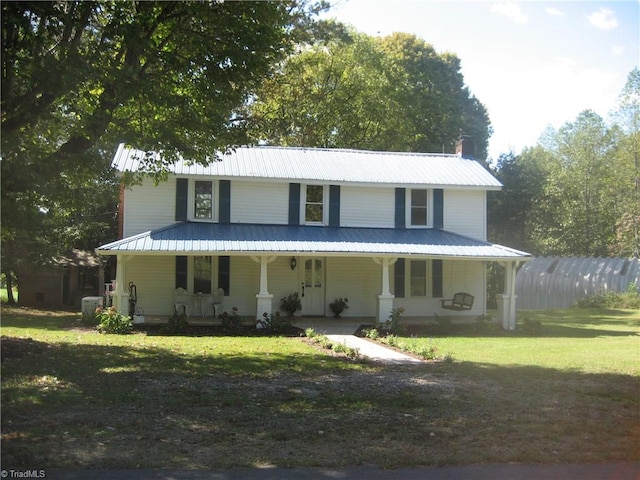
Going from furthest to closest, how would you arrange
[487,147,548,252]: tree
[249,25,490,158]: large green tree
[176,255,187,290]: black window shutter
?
[487,147,548,252]: tree
[249,25,490,158]: large green tree
[176,255,187,290]: black window shutter

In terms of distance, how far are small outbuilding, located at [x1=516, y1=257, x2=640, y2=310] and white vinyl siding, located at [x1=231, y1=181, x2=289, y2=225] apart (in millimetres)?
18694

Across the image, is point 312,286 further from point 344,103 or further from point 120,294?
point 344,103

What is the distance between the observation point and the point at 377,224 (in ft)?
74.4

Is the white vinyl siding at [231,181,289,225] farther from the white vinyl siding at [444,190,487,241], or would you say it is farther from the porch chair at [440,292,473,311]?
the porch chair at [440,292,473,311]

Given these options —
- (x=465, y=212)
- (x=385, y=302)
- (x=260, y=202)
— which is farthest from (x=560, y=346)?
(x=260, y=202)

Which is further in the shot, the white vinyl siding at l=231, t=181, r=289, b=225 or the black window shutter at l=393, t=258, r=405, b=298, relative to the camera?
the black window shutter at l=393, t=258, r=405, b=298

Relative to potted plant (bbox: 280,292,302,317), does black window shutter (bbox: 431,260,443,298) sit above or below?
above

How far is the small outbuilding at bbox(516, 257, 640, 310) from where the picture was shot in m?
31.4

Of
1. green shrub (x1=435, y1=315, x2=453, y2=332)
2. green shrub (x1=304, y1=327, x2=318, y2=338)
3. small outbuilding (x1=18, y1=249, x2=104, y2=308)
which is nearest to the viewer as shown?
green shrub (x1=304, y1=327, x2=318, y2=338)

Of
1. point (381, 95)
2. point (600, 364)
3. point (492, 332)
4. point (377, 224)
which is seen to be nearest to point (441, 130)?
point (381, 95)

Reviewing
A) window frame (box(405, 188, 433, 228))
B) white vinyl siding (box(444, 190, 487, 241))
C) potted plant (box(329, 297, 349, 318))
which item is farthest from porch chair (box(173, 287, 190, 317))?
white vinyl siding (box(444, 190, 487, 241))

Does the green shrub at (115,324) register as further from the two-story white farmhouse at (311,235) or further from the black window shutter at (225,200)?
the black window shutter at (225,200)

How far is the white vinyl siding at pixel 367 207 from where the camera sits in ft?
73.8

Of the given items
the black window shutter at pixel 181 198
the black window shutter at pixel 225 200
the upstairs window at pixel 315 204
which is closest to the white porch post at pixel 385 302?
the upstairs window at pixel 315 204
